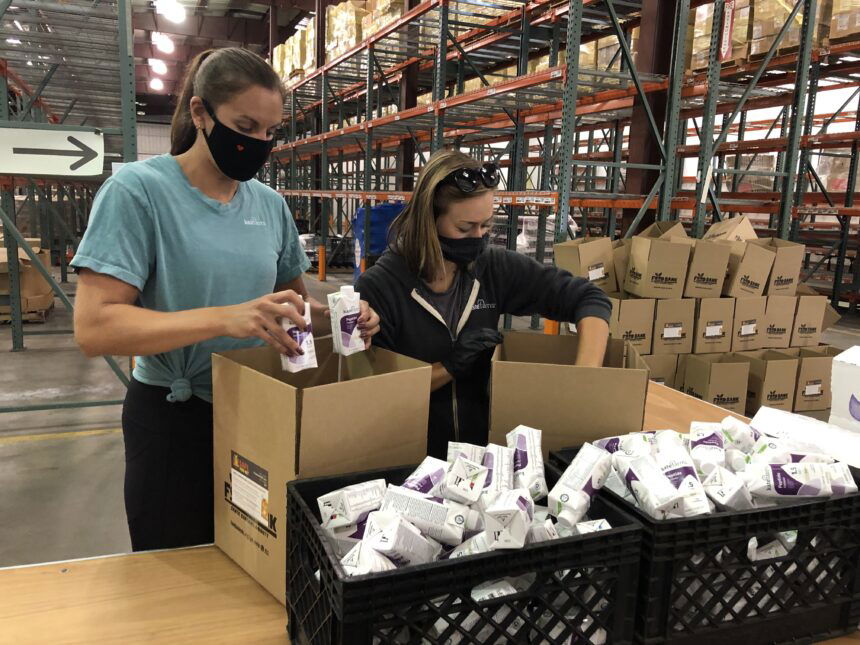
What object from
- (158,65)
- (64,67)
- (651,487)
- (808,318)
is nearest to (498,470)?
(651,487)

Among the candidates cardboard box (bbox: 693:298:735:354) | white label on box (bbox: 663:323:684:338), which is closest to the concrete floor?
white label on box (bbox: 663:323:684:338)

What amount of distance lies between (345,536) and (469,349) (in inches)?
32.0

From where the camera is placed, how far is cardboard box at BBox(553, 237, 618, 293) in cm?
430

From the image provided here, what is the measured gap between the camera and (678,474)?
955 mm

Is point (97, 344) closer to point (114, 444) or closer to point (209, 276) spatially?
point (209, 276)

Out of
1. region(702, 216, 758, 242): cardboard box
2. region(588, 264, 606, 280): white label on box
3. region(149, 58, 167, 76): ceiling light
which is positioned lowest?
region(588, 264, 606, 280): white label on box

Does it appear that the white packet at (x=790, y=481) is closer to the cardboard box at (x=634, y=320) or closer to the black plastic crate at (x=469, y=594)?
the black plastic crate at (x=469, y=594)

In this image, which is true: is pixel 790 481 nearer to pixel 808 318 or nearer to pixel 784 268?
pixel 784 268

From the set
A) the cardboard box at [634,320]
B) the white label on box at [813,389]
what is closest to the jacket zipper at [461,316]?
the cardboard box at [634,320]

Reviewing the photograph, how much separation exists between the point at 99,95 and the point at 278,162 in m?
9.17

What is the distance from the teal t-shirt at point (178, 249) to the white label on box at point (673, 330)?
11.9 feet

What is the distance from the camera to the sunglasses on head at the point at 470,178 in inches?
68.2

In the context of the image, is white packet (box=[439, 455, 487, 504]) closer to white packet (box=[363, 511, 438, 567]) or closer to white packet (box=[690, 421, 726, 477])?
white packet (box=[363, 511, 438, 567])

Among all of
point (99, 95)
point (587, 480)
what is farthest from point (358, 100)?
point (587, 480)
